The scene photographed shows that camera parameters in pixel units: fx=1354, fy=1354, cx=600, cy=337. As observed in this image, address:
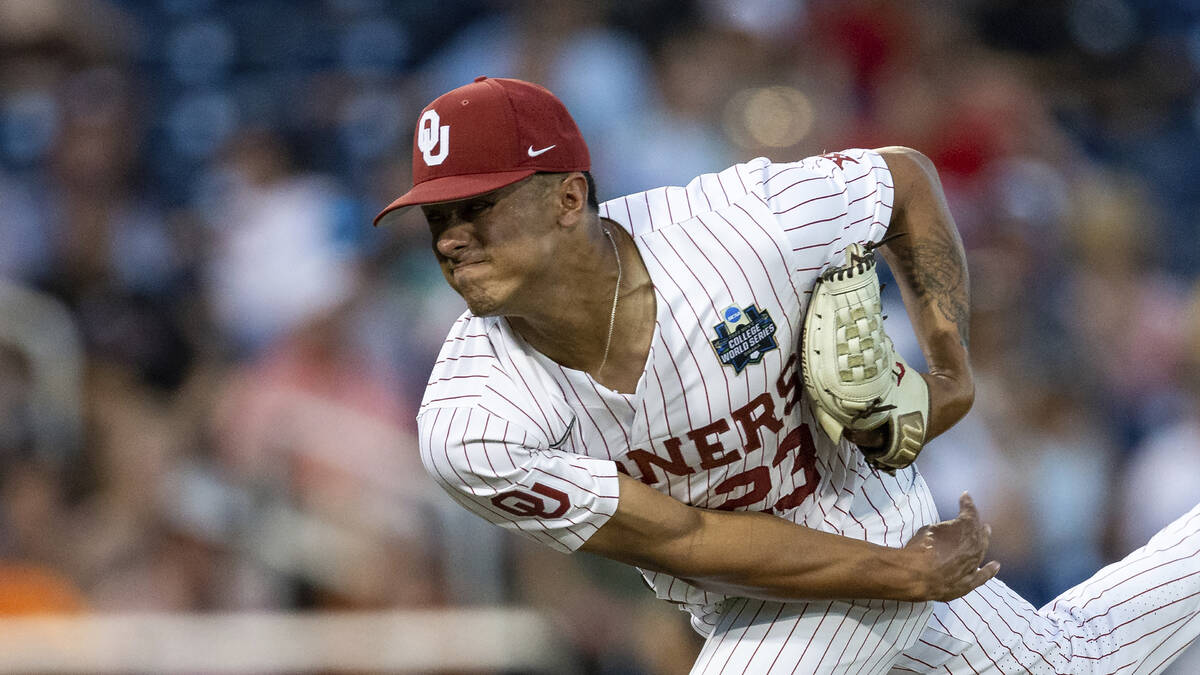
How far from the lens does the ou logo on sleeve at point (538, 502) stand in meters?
2.35

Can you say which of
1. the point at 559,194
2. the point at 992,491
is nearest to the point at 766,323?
the point at 559,194

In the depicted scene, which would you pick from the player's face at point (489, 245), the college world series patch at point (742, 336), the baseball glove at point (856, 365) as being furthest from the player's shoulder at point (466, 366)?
the baseball glove at point (856, 365)

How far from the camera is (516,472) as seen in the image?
2.33 meters

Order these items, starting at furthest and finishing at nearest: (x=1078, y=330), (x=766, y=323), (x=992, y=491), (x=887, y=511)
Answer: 1. (x=1078, y=330)
2. (x=992, y=491)
3. (x=887, y=511)
4. (x=766, y=323)

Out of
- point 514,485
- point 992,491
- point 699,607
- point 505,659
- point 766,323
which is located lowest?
point 505,659

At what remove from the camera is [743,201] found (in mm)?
2572

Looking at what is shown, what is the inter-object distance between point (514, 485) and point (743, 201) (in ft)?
2.30

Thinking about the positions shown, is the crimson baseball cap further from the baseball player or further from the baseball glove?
the baseball glove

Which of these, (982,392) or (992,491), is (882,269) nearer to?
(982,392)

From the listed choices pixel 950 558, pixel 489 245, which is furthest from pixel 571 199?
pixel 950 558

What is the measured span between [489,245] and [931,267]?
1.01m

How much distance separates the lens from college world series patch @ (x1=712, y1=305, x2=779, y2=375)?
2.50 metres

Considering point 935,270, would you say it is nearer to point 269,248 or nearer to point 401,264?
point 401,264

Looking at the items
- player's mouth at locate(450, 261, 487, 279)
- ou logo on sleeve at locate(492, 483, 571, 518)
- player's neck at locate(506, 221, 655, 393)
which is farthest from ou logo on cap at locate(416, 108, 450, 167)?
ou logo on sleeve at locate(492, 483, 571, 518)
